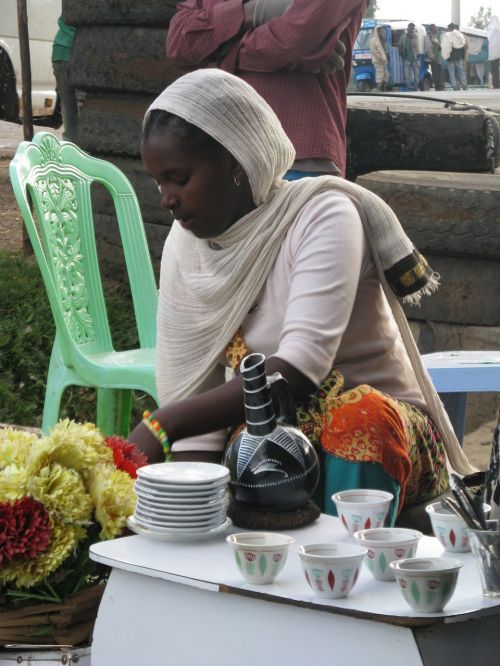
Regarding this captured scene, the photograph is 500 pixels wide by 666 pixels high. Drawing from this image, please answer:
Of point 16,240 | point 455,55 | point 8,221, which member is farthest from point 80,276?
point 455,55

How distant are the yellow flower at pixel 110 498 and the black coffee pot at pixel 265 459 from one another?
0.22 meters

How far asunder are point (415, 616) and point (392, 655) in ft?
0.23

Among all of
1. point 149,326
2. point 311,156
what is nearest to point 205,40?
point 311,156

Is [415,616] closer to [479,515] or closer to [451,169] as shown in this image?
[479,515]

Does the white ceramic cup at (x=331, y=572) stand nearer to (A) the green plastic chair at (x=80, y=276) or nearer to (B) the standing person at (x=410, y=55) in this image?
(A) the green plastic chair at (x=80, y=276)

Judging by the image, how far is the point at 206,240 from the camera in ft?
10.1

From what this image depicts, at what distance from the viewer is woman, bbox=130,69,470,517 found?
8.90 feet

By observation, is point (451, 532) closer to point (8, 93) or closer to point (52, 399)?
point (52, 399)

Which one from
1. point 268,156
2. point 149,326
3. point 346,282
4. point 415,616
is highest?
point 268,156

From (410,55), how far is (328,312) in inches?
1147

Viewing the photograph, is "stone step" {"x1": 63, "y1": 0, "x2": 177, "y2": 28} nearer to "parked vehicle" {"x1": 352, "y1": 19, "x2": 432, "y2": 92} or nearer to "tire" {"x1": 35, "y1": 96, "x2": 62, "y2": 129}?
"tire" {"x1": 35, "y1": 96, "x2": 62, "y2": 129}

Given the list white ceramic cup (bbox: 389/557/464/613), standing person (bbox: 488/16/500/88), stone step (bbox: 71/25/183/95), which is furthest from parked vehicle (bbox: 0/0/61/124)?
standing person (bbox: 488/16/500/88)

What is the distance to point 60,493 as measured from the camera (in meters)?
2.15

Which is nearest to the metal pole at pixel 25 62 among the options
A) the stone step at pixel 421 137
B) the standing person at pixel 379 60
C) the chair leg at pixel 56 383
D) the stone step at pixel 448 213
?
the stone step at pixel 421 137
